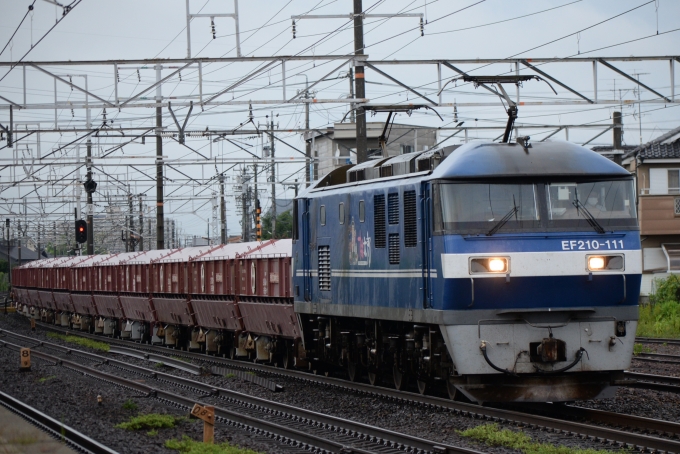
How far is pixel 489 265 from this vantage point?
1305 cm

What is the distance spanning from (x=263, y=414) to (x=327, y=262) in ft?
11.6

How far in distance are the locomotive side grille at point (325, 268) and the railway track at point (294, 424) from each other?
8.17ft

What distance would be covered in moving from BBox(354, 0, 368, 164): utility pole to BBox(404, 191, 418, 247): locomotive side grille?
8987 millimetres

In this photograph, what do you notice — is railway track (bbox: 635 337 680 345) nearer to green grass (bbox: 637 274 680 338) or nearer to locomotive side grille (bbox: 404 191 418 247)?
green grass (bbox: 637 274 680 338)

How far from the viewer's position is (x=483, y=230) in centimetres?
1312

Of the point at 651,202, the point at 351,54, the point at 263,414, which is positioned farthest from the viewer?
the point at 651,202

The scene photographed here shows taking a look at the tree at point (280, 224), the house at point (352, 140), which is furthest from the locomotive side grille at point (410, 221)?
the tree at point (280, 224)

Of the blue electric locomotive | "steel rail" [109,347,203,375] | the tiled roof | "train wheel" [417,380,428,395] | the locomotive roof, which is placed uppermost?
the tiled roof

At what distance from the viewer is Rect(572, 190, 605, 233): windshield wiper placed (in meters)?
13.3

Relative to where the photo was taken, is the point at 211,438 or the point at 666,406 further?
the point at 666,406

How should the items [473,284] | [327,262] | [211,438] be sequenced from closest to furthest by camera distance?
[211,438]
[473,284]
[327,262]

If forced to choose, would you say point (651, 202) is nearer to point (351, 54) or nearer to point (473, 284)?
point (351, 54)

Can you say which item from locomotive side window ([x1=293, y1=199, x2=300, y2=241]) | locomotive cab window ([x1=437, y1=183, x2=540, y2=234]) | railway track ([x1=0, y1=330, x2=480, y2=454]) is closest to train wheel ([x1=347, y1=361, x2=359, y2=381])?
railway track ([x1=0, y1=330, x2=480, y2=454])

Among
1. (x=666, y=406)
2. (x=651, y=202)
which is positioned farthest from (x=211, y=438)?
(x=651, y=202)
